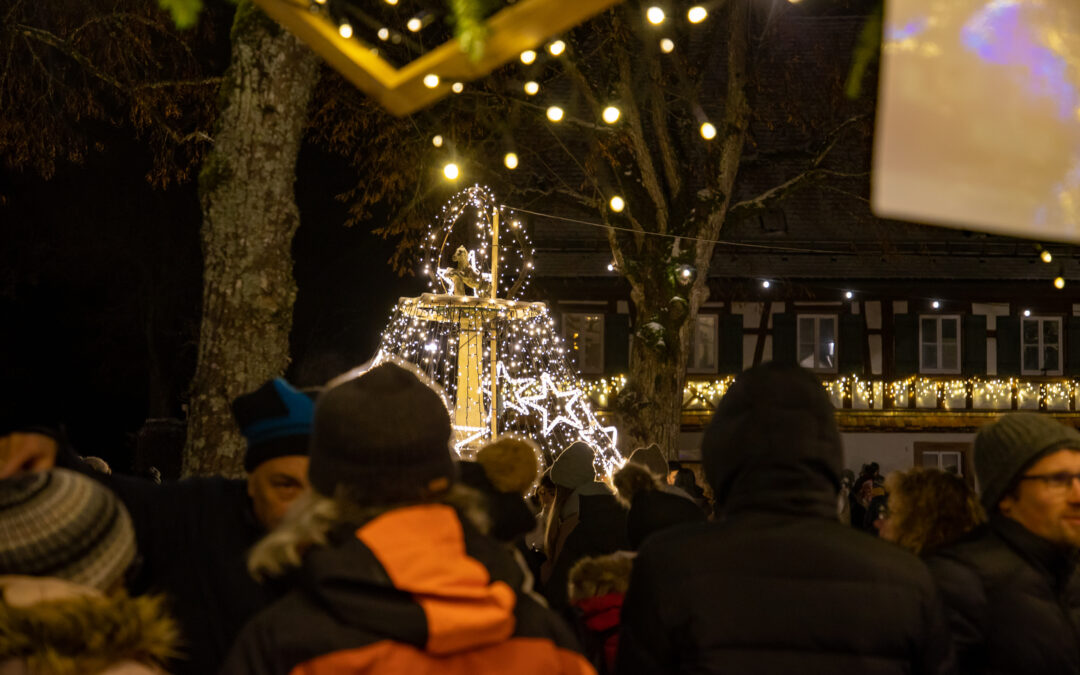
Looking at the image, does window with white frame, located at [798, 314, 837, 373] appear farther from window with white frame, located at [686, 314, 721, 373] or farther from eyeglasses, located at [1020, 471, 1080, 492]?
eyeglasses, located at [1020, 471, 1080, 492]

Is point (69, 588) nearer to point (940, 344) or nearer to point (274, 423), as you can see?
point (274, 423)

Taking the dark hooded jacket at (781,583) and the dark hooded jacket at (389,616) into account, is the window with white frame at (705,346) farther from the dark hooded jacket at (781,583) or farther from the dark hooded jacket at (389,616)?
the dark hooded jacket at (389,616)

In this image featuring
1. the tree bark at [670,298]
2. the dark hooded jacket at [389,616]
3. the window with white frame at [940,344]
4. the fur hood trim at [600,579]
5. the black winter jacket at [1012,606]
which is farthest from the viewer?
the window with white frame at [940,344]

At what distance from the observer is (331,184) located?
1256 inches

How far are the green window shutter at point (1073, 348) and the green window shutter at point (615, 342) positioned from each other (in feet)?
38.5

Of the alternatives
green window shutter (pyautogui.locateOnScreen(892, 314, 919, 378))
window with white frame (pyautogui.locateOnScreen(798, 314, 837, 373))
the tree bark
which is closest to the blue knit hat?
the tree bark

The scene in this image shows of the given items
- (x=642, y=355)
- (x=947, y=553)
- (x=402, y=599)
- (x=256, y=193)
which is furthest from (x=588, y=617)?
(x=642, y=355)

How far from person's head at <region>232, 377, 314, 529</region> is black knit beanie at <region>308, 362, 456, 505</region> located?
3.03ft

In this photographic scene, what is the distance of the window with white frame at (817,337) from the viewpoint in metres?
30.2

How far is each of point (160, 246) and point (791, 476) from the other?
101 feet

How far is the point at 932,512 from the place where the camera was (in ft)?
11.4

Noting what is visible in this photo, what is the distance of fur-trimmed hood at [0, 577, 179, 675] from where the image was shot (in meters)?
1.93

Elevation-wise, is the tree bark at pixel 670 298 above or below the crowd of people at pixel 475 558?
above

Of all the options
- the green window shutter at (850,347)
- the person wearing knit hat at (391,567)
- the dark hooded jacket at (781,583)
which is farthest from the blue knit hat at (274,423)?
the green window shutter at (850,347)
